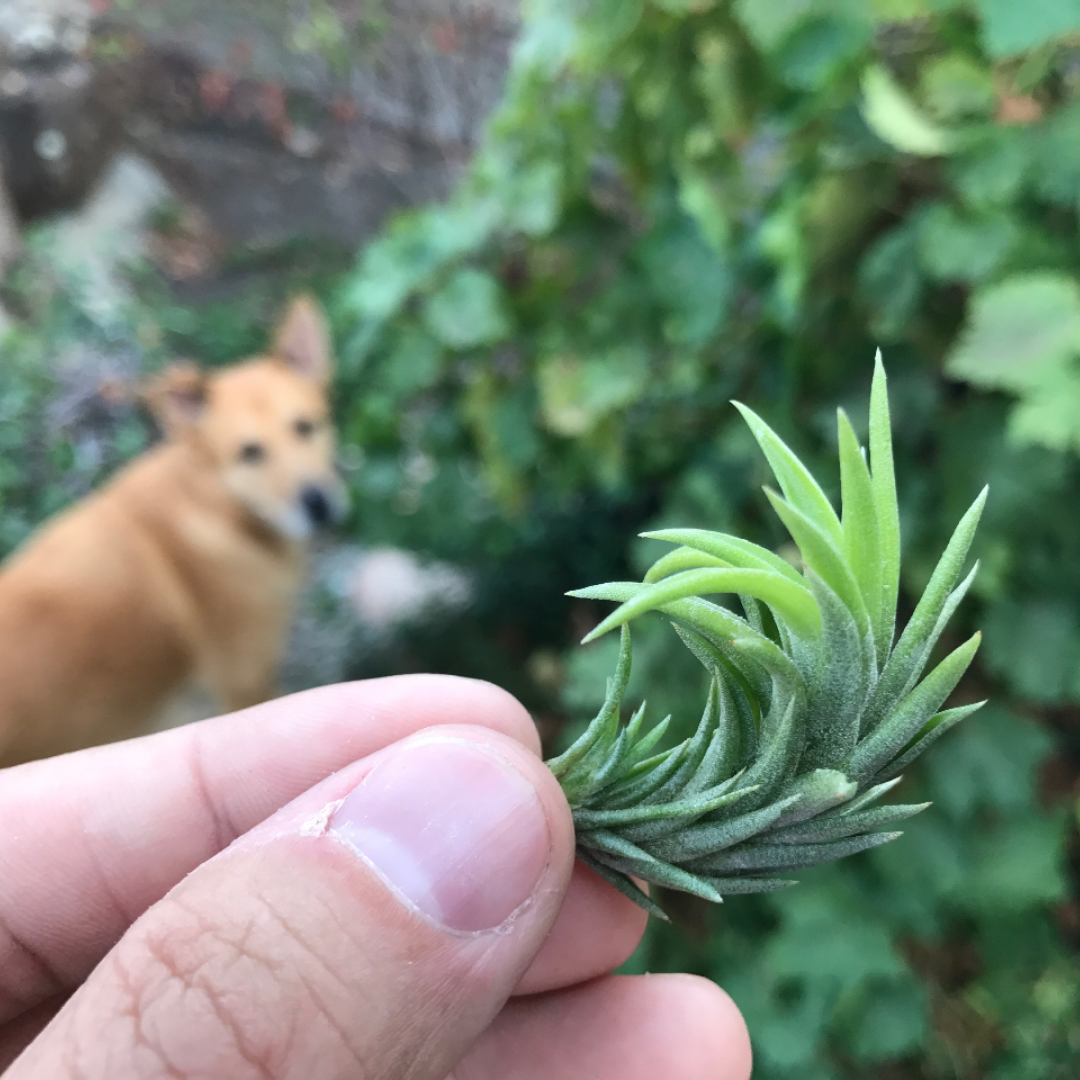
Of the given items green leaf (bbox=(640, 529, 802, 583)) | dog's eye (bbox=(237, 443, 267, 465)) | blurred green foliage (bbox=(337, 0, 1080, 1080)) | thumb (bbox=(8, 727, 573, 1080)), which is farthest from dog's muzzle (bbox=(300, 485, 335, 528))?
green leaf (bbox=(640, 529, 802, 583))

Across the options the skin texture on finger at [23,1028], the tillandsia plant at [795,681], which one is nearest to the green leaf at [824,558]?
the tillandsia plant at [795,681]

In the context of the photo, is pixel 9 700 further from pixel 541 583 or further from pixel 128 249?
pixel 128 249

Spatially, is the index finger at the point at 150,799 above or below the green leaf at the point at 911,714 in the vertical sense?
below

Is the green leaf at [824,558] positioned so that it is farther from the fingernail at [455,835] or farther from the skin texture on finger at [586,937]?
the skin texture on finger at [586,937]

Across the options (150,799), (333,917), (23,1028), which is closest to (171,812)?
(150,799)

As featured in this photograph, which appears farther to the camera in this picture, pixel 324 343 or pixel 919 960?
pixel 324 343

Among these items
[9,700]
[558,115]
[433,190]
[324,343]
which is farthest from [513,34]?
[9,700]

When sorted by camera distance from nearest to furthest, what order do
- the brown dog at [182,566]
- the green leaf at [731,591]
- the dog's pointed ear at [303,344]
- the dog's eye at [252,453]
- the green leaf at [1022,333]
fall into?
the green leaf at [731,591] < the green leaf at [1022,333] < the brown dog at [182,566] < the dog's eye at [252,453] < the dog's pointed ear at [303,344]
